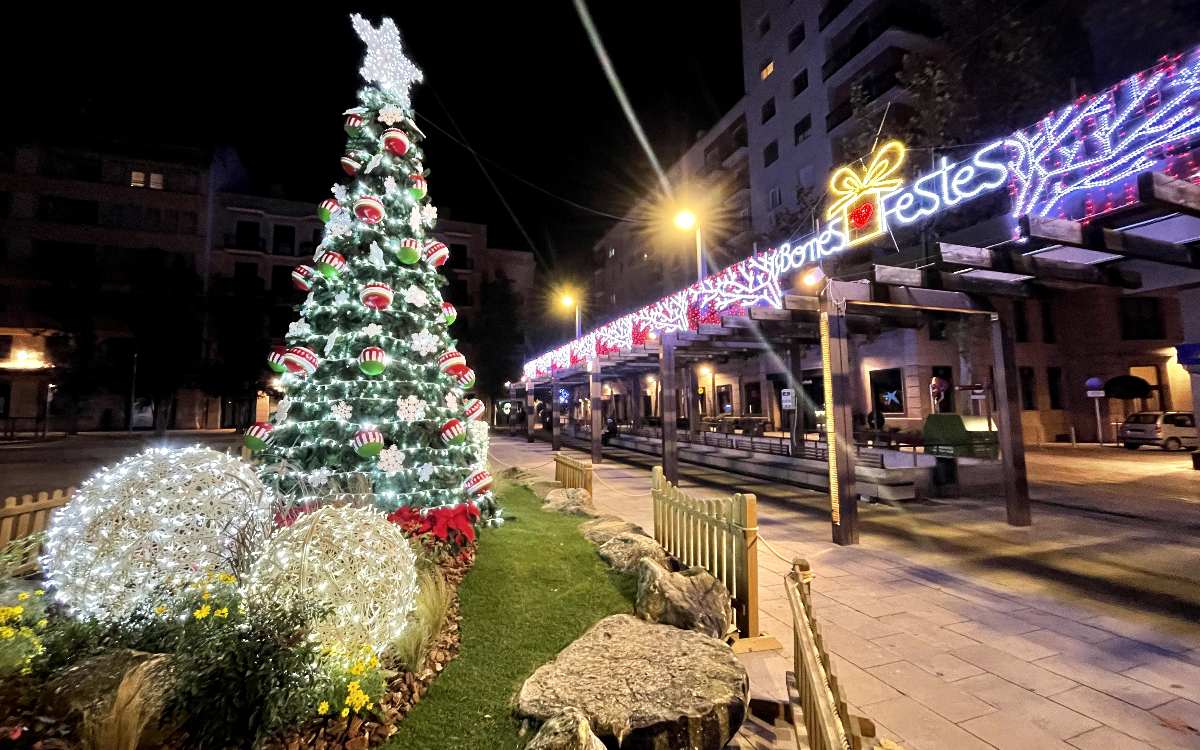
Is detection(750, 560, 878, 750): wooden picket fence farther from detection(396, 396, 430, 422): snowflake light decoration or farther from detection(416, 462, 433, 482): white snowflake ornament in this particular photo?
detection(396, 396, 430, 422): snowflake light decoration

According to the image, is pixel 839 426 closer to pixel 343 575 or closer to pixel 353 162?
Answer: pixel 343 575

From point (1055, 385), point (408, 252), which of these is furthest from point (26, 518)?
point (1055, 385)

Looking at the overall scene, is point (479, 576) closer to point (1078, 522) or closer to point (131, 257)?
point (1078, 522)

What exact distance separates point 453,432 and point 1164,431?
84.7ft

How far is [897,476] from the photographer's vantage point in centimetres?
1104

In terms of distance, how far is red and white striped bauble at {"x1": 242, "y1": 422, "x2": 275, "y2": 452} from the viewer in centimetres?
694

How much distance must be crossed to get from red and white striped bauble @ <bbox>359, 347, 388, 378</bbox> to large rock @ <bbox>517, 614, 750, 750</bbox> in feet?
15.0

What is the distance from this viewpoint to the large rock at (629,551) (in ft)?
19.2

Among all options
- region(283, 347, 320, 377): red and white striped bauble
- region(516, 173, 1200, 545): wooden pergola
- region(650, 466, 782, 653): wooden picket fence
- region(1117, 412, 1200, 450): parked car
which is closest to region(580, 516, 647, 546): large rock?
region(650, 466, 782, 653): wooden picket fence

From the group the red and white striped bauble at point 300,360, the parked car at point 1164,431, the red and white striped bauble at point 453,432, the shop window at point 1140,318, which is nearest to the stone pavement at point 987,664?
the red and white striped bauble at point 453,432

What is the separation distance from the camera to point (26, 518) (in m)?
6.14

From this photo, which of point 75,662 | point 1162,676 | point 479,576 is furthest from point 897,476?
point 75,662

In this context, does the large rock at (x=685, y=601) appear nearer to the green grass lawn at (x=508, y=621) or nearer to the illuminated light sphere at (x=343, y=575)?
the green grass lawn at (x=508, y=621)

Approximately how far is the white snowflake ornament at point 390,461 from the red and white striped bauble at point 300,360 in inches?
61.0
